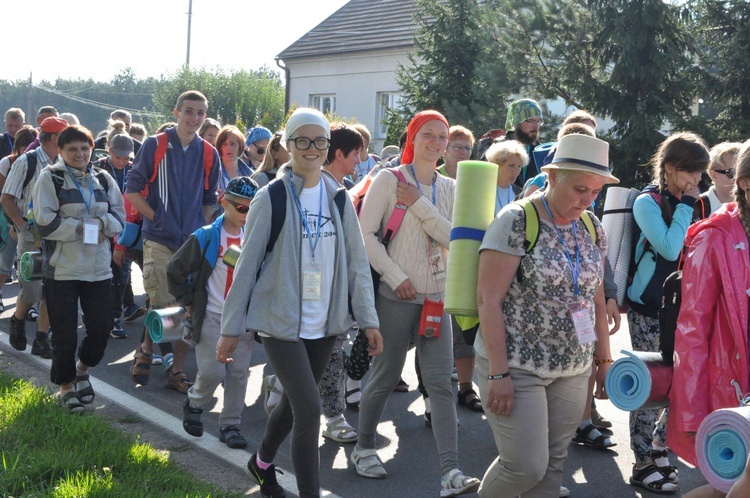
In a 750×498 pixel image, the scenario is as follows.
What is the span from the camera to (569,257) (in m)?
4.03

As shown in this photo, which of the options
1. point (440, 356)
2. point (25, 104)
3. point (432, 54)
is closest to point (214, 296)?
point (440, 356)

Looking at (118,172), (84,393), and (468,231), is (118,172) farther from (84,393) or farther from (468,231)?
(468,231)

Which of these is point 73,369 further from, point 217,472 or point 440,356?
point 440,356

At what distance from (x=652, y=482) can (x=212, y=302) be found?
9.90ft

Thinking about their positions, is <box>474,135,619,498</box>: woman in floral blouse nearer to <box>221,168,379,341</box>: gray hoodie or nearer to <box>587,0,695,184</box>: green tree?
<box>221,168,379,341</box>: gray hoodie

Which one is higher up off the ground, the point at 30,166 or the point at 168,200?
the point at 30,166

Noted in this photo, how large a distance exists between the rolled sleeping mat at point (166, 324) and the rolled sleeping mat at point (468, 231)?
9.32 feet

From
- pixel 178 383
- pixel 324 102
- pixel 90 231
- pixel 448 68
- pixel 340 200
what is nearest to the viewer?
pixel 340 200

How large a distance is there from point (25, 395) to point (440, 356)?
3.03m

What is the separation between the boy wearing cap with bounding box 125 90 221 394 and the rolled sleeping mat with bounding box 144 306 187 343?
1.05 meters

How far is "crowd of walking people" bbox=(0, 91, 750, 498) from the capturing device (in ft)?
12.9

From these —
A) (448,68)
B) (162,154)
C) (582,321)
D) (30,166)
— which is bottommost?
(582,321)

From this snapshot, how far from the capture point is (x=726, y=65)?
15.3 m

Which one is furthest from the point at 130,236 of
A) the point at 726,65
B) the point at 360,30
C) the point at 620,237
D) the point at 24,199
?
the point at 360,30
